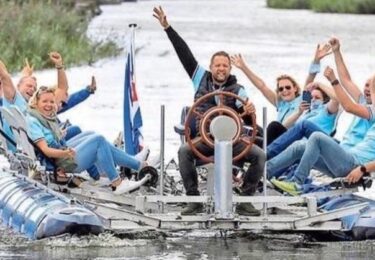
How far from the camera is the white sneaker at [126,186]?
11.9 m

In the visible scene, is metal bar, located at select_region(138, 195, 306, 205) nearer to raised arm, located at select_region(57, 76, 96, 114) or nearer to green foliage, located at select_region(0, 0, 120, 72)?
raised arm, located at select_region(57, 76, 96, 114)

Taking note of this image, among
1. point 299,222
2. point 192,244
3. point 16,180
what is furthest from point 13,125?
point 299,222

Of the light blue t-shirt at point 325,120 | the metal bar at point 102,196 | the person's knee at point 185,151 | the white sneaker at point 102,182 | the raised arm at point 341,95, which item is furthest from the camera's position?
the light blue t-shirt at point 325,120

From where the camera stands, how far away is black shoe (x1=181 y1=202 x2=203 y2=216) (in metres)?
11.0

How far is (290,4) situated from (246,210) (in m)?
85.5

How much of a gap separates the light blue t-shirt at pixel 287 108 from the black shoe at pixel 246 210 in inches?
85.7

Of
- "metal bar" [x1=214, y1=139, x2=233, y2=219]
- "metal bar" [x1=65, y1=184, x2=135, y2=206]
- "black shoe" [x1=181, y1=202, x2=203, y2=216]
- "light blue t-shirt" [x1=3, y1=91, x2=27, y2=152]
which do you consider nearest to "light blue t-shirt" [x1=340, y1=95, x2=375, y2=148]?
"black shoe" [x1=181, y1=202, x2=203, y2=216]

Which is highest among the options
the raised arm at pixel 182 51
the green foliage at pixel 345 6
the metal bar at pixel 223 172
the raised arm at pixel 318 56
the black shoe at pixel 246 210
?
the green foliage at pixel 345 6

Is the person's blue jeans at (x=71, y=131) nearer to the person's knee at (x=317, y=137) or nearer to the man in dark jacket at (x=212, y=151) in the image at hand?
the man in dark jacket at (x=212, y=151)

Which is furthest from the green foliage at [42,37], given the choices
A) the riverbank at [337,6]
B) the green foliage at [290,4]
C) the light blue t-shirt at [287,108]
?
the green foliage at [290,4]

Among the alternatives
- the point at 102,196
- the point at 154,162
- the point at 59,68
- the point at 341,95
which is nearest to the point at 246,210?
the point at 341,95

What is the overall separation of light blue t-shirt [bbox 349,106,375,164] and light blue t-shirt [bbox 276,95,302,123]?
152cm

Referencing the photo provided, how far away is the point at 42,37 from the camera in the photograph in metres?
33.4

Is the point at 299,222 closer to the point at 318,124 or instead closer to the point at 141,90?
the point at 318,124
